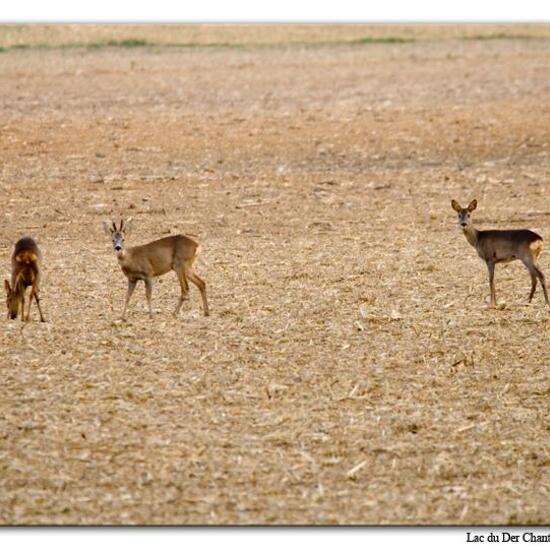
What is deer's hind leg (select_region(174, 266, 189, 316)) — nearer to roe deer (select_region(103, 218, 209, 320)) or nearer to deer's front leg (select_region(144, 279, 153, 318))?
roe deer (select_region(103, 218, 209, 320))

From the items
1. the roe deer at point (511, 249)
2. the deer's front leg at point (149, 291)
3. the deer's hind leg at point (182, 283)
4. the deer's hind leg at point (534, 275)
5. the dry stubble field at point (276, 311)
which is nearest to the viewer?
the dry stubble field at point (276, 311)

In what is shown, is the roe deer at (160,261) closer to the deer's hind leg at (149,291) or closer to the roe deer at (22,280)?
the deer's hind leg at (149,291)

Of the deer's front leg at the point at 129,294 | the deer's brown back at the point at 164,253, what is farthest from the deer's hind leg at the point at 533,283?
the deer's front leg at the point at 129,294

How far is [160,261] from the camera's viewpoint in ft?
50.6

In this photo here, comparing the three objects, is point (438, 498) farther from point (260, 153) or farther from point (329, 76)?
point (329, 76)

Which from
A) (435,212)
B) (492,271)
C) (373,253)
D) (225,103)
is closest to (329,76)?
(225,103)

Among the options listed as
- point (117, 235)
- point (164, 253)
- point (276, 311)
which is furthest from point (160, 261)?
point (276, 311)

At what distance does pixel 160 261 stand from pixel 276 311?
1264 mm

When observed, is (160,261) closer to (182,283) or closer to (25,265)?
(182,283)

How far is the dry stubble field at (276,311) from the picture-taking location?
418 inches

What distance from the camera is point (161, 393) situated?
12586 millimetres

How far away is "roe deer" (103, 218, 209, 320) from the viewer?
1530cm

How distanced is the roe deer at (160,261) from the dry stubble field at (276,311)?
378mm

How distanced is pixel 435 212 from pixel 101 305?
779 centimetres
